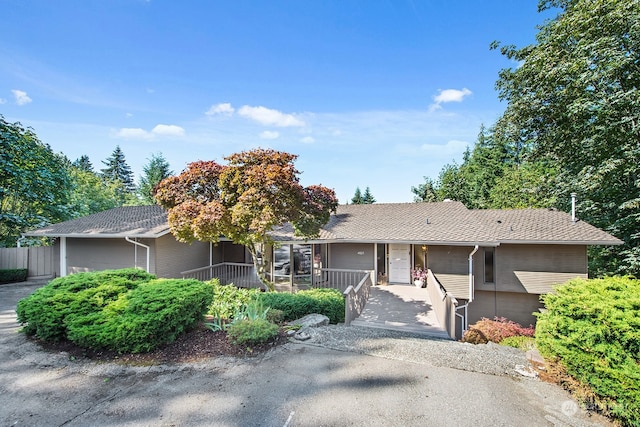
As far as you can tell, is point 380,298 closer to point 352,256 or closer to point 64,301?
point 352,256

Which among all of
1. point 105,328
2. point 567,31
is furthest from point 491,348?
point 567,31

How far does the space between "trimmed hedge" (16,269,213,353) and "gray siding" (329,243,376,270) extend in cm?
804

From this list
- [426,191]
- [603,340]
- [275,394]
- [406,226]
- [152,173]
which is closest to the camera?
[603,340]

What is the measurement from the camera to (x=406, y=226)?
13.6 metres

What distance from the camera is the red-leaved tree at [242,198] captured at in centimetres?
809

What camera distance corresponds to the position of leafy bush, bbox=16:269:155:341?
5.55 metres

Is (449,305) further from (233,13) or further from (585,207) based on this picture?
(233,13)

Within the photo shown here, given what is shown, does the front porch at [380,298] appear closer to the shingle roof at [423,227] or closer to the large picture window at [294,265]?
the large picture window at [294,265]

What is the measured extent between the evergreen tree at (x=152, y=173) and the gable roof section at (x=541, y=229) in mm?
29379

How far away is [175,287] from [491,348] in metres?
6.63

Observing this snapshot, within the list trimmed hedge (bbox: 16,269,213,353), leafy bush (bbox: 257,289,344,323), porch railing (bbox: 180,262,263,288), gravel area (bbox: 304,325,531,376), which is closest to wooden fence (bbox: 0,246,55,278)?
porch railing (bbox: 180,262,263,288)

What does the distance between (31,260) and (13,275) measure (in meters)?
1.11

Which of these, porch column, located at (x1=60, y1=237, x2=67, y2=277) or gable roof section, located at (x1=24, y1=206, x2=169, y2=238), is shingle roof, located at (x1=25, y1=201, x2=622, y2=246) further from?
porch column, located at (x1=60, y1=237, x2=67, y2=277)

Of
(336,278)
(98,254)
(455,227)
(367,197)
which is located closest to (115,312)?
(336,278)
